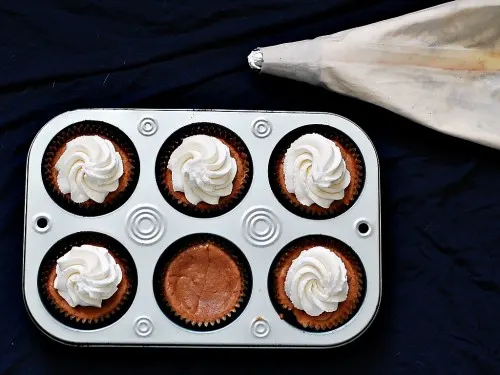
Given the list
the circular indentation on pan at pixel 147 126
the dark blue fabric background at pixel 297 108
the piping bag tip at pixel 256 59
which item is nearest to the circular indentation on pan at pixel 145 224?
the circular indentation on pan at pixel 147 126

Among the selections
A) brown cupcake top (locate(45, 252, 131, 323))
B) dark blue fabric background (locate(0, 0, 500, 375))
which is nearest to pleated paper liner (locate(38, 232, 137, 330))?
brown cupcake top (locate(45, 252, 131, 323))

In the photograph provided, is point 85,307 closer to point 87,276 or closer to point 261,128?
point 87,276

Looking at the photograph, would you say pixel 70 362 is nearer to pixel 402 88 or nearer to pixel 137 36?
pixel 137 36

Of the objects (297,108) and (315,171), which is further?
(297,108)

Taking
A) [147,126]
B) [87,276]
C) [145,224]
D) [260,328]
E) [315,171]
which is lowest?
[260,328]

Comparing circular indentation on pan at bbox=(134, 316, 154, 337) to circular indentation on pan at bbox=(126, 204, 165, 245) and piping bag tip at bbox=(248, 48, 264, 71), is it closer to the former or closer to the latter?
circular indentation on pan at bbox=(126, 204, 165, 245)

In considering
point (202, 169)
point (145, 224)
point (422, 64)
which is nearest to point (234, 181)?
point (202, 169)

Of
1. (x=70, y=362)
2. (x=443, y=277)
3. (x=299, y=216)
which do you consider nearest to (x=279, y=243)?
(x=299, y=216)

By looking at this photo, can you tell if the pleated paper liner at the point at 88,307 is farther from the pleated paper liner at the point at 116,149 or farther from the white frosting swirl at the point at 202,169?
the white frosting swirl at the point at 202,169
